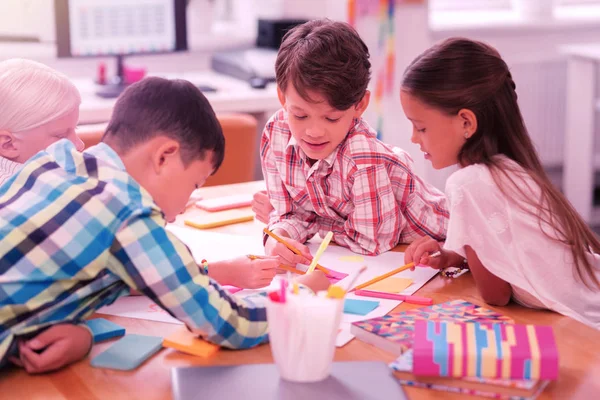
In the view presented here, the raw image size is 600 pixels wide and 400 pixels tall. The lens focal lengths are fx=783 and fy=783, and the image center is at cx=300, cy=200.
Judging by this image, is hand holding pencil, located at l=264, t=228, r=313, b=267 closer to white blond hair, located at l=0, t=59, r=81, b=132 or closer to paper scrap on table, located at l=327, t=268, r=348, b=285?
paper scrap on table, located at l=327, t=268, r=348, b=285

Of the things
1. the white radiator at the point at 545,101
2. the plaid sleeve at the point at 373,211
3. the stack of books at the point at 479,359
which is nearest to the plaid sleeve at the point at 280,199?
the plaid sleeve at the point at 373,211

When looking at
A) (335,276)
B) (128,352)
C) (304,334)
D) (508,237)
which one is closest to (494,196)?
(508,237)

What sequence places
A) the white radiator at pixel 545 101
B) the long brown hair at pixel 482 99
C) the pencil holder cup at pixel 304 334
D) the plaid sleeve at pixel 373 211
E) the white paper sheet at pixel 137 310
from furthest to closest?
the white radiator at pixel 545 101
the plaid sleeve at pixel 373 211
the long brown hair at pixel 482 99
the white paper sheet at pixel 137 310
the pencil holder cup at pixel 304 334

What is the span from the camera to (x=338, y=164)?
61.2 inches

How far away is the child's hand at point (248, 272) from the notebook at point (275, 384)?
295mm

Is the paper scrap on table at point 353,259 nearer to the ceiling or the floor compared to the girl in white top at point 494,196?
nearer to the floor

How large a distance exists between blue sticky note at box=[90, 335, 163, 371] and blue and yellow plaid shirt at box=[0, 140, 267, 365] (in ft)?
0.23

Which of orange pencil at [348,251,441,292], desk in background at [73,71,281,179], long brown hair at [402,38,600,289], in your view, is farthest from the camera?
desk in background at [73,71,281,179]

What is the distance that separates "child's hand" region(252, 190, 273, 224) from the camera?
5.63 feet

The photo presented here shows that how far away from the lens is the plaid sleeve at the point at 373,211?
1517 millimetres

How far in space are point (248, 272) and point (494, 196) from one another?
1.42ft

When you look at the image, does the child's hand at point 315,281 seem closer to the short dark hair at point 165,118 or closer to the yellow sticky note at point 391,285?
the yellow sticky note at point 391,285

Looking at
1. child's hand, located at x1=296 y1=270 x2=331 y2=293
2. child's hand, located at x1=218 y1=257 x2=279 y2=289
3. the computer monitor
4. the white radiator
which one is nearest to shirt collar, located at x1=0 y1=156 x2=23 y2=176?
child's hand, located at x1=218 y1=257 x2=279 y2=289

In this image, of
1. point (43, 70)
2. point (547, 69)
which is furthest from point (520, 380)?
point (547, 69)
